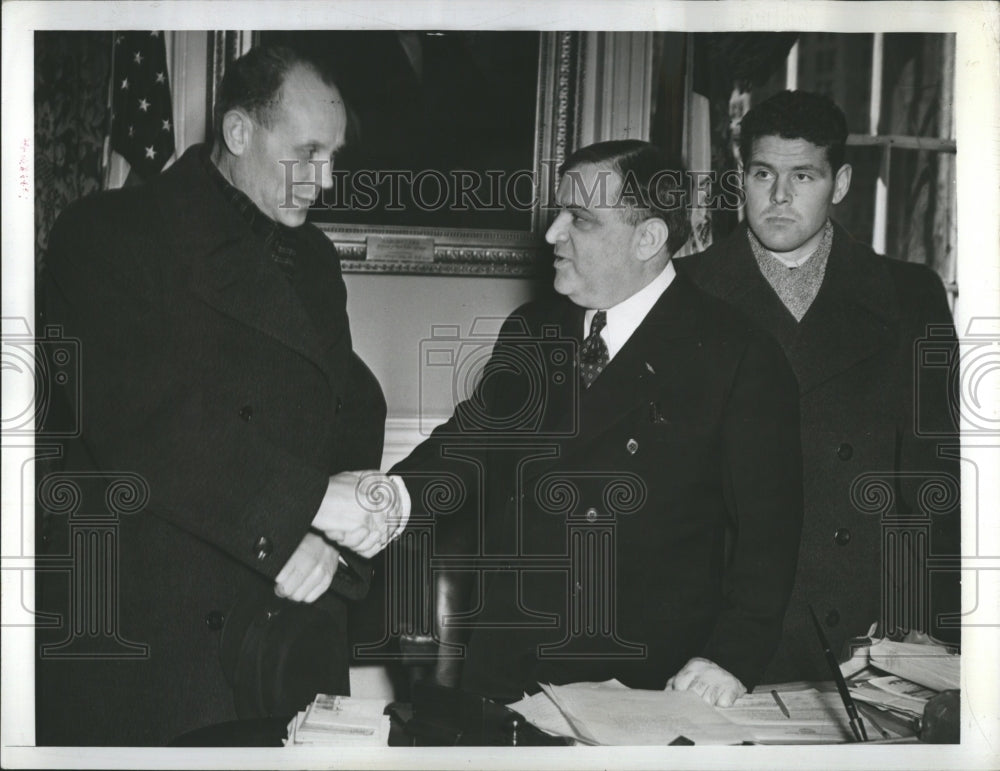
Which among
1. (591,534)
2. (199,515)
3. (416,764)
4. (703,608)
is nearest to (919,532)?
(703,608)

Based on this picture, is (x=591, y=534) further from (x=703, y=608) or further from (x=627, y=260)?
(x=627, y=260)

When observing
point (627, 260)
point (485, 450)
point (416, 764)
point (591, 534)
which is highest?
point (627, 260)

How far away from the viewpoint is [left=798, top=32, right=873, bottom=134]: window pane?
2.53 meters

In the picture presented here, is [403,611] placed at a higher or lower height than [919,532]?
lower

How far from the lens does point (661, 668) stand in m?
2.46

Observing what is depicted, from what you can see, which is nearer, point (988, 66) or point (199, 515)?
point (199, 515)

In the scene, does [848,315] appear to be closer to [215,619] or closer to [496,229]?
[496,229]

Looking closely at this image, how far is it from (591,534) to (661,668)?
0.35m

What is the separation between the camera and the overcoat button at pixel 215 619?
241 cm

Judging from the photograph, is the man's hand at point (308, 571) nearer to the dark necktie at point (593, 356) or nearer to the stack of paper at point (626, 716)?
the stack of paper at point (626, 716)

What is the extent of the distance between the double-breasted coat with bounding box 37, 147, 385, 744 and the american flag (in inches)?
2.6
